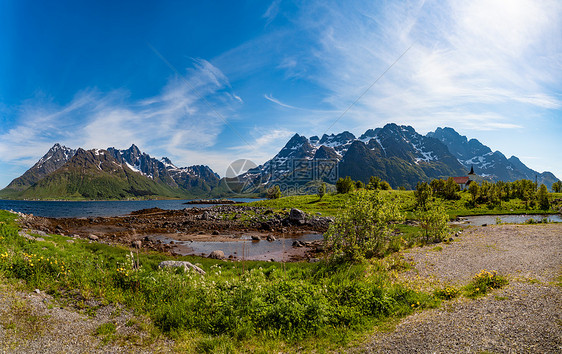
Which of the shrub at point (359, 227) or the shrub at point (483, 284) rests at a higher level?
the shrub at point (359, 227)

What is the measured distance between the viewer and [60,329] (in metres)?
8.93

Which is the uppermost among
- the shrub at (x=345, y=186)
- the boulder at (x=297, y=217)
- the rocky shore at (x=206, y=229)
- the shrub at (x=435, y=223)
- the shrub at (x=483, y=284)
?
the shrub at (x=345, y=186)

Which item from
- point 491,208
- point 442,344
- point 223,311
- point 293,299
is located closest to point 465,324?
point 442,344

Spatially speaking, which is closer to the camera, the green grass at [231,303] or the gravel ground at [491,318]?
the gravel ground at [491,318]

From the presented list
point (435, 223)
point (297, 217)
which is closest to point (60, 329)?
Answer: point (435, 223)

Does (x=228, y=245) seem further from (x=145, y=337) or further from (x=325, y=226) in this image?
(x=145, y=337)

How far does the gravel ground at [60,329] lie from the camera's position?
26.4 ft

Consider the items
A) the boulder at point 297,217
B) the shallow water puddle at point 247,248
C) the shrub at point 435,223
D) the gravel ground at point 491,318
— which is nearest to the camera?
the gravel ground at point 491,318

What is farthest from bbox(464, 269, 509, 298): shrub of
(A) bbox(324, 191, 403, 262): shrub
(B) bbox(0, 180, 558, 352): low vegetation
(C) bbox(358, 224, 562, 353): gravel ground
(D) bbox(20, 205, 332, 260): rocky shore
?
(D) bbox(20, 205, 332, 260): rocky shore

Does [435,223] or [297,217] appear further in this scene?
[297,217]

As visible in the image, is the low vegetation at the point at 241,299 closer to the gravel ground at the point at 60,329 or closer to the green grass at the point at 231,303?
the green grass at the point at 231,303

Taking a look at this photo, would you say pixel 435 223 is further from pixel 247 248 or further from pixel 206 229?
pixel 206 229

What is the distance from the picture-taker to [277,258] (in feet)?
93.7

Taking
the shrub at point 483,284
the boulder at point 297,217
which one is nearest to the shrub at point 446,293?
the shrub at point 483,284
